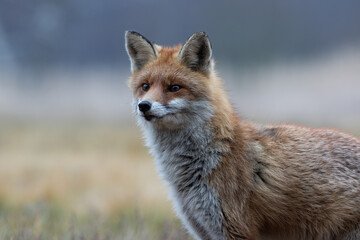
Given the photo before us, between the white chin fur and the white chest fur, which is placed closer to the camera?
the white chest fur

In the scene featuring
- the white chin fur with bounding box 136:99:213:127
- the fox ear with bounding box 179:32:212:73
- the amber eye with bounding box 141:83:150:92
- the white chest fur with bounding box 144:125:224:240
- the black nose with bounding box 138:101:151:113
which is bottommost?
the white chest fur with bounding box 144:125:224:240

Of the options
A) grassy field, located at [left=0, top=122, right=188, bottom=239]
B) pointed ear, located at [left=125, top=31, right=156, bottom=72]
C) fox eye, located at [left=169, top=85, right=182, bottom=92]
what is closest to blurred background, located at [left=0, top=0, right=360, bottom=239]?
grassy field, located at [left=0, top=122, right=188, bottom=239]

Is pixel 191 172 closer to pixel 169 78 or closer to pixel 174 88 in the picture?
pixel 174 88

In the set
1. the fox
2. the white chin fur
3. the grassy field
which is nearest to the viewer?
the fox

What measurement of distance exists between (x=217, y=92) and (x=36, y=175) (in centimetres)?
875

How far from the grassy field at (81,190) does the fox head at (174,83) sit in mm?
1948

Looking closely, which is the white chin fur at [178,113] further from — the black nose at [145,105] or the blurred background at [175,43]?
the blurred background at [175,43]

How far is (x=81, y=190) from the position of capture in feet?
44.1

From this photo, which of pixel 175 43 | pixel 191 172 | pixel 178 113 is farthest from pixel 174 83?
pixel 175 43

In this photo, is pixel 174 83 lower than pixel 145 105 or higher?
higher

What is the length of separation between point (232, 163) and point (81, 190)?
771cm

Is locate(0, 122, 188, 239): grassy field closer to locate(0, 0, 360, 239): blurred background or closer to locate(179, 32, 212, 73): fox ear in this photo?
locate(179, 32, 212, 73): fox ear

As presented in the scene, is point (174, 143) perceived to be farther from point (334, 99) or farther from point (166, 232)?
point (334, 99)

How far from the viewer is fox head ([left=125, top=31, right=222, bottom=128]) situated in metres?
6.38
